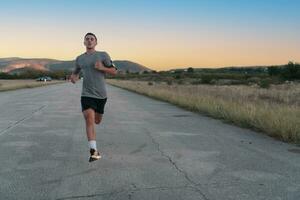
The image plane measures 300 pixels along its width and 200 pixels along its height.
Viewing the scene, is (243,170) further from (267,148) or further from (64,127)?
(64,127)

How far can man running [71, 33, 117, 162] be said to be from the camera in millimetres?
8180

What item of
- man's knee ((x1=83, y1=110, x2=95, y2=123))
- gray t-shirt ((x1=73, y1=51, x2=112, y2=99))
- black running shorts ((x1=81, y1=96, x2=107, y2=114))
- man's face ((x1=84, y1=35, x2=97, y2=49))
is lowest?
man's knee ((x1=83, y1=110, x2=95, y2=123))

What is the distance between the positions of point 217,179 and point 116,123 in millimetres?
8169

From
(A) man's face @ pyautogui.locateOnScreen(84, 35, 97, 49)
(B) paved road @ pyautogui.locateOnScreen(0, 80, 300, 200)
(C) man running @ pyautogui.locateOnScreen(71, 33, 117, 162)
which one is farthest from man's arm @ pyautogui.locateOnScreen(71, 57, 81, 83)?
(B) paved road @ pyautogui.locateOnScreen(0, 80, 300, 200)

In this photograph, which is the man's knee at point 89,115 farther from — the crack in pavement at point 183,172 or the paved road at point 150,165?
the crack in pavement at point 183,172

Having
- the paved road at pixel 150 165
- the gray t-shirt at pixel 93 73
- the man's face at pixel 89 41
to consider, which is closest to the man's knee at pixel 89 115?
the gray t-shirt at pixel 93 73

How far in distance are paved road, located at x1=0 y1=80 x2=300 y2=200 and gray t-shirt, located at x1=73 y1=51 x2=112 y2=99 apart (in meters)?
1.16

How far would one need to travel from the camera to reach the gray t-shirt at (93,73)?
26.9 ft

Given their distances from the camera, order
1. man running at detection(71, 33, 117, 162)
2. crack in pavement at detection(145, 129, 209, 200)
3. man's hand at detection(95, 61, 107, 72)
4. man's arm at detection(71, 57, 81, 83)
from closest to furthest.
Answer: crack in pavement at detection(145, 129, 209, 200), man's hand at detection(95, 61, 107, 72), man running at detection(71, 33, 117, 162), man's arm at detection(71, 57, 81, 83)

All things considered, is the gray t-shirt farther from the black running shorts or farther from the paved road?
the paved road

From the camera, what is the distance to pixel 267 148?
948 centimetres

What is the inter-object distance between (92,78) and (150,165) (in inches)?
69.7

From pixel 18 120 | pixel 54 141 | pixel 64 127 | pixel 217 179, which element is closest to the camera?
pixel 217 179

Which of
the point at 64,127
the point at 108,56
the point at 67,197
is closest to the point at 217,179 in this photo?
Answer: the point at 67,197
